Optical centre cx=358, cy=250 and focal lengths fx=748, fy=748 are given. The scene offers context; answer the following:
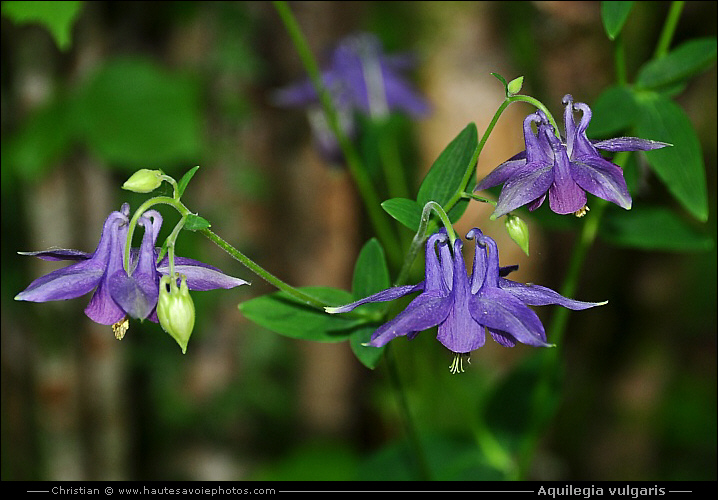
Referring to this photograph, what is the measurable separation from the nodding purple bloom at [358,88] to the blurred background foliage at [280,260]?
163mm

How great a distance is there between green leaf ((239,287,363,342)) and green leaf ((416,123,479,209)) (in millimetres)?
432

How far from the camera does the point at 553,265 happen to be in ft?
16.9

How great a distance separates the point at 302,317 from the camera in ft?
7.79

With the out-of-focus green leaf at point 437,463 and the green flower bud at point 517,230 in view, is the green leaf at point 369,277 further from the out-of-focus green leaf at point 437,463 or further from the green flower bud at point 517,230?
the out-of-focus green leaf at point 437,463

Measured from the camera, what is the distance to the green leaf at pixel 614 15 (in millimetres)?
2385

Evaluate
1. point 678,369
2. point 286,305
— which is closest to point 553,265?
point 678,369

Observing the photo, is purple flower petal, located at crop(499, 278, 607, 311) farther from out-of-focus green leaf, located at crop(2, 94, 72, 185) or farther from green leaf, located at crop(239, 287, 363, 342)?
out-of-focus green leaf, located at crop(2, 94, 72, 185)

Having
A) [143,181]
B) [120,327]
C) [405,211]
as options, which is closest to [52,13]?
[143,181]

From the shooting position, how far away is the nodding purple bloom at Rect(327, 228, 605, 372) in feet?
5.74

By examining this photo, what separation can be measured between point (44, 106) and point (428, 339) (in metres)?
2.15

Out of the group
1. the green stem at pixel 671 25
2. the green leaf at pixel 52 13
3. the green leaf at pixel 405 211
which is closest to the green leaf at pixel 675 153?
the green stem at pixel 671 25

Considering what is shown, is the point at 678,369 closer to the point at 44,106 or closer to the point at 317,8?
the point at 317,8
